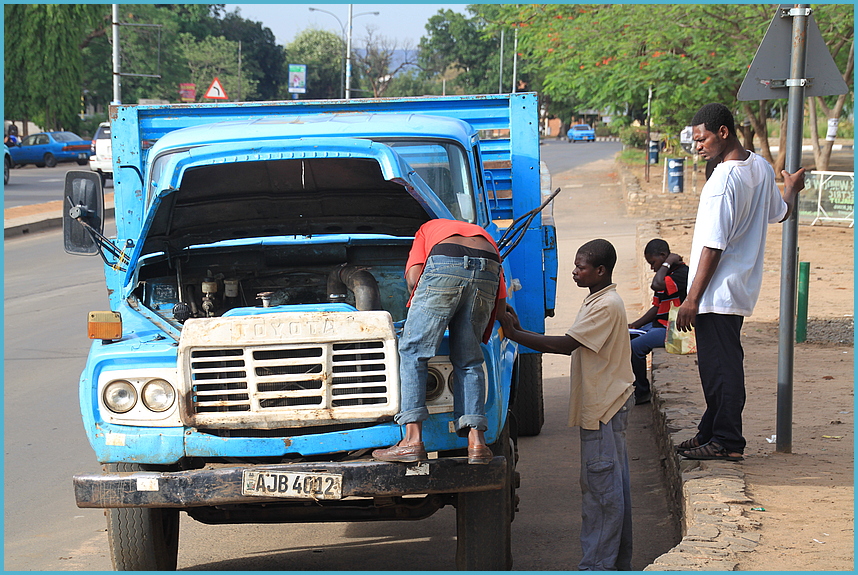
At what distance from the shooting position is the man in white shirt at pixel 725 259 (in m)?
4.98

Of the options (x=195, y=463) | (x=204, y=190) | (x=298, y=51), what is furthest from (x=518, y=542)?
(x=298, y=51)

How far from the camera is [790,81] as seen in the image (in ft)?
18.2

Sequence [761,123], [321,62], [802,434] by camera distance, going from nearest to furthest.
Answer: [802,434] → [761,123] → [321,62]

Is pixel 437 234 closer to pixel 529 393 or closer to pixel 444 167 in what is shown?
pixel 444 167

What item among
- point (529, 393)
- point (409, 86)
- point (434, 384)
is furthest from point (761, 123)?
point (409, 86)

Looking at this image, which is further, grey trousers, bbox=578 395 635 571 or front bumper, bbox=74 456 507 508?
grey trousers, bbox=578 395 635 571

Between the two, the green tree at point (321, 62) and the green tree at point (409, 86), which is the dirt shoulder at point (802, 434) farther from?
the green tree at point (409, 86)

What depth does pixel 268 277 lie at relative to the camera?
559 cm

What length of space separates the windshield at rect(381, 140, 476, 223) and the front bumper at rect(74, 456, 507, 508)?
2041 mm

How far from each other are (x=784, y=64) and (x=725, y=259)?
135cm

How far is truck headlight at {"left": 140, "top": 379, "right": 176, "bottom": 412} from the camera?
13.1 ft

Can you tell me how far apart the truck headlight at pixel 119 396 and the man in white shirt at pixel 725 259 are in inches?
110

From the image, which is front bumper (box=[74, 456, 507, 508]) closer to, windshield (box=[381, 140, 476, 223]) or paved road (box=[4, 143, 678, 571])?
paved road (box=[4, 143, 678, 571])

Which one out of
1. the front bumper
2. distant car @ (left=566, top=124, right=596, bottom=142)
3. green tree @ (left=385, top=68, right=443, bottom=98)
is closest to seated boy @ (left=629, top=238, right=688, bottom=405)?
the front bumper
